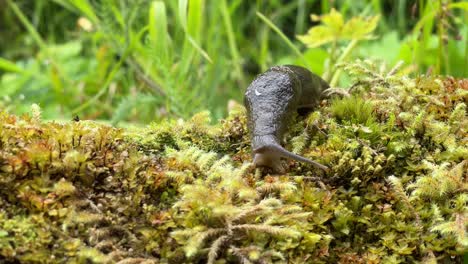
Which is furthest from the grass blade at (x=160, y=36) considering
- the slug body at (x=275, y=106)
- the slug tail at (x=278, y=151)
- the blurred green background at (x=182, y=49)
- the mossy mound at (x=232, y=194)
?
the slug tail at (x=278, y=151)

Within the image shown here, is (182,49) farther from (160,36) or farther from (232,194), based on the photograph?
(232,194)

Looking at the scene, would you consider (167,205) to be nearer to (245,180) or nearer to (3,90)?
(245,180)

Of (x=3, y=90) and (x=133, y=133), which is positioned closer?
(x=133, y=133)

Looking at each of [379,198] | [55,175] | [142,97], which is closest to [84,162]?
[55,175]

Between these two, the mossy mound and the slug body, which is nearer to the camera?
the mossy mound

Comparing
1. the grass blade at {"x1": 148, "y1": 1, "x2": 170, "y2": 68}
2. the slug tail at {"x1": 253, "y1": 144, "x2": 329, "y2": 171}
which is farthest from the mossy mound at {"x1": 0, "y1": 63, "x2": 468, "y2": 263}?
the grass blade at {"x1": 148, "y1": 1, "x2": 170, "y2": 68}

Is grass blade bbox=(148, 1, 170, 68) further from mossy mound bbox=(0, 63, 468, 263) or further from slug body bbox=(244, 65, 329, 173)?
mossy mound bbox=(0, 63, 468, 263)

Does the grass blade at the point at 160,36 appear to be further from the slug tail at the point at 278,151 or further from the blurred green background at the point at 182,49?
the slug tail at the point at 278,151
